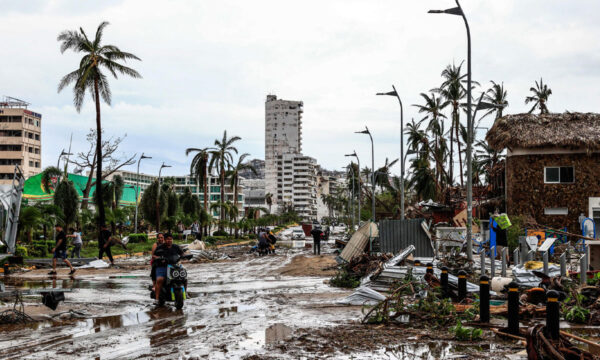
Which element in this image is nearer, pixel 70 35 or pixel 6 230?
pixel 6 230

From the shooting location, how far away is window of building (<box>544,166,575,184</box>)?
34156 mm

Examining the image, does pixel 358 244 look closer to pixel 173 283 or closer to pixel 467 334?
pixel 173 283

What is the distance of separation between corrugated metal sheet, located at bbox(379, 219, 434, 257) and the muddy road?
508 cm

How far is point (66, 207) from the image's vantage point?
37969 mm

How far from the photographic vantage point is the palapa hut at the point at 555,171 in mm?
33781

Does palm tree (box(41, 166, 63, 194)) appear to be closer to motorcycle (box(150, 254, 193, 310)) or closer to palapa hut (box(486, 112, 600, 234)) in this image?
palapa hut (box(486, 112, 600, 234))

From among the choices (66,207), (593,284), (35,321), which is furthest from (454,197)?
(35,321)

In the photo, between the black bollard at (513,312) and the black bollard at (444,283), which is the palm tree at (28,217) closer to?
the black bollard at (444,283)

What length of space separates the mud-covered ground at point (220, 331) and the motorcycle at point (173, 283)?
0.88ft

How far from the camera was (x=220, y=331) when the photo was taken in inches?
379

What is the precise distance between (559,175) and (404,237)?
1534cm

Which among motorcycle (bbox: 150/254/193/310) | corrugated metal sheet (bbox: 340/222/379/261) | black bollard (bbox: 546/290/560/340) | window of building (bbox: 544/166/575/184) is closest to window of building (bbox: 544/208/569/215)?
window of building (bbox: 544/166/575/184)

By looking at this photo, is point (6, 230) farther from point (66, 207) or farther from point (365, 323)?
point (66, 207)

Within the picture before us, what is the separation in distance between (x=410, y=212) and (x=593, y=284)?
33.6 metres
